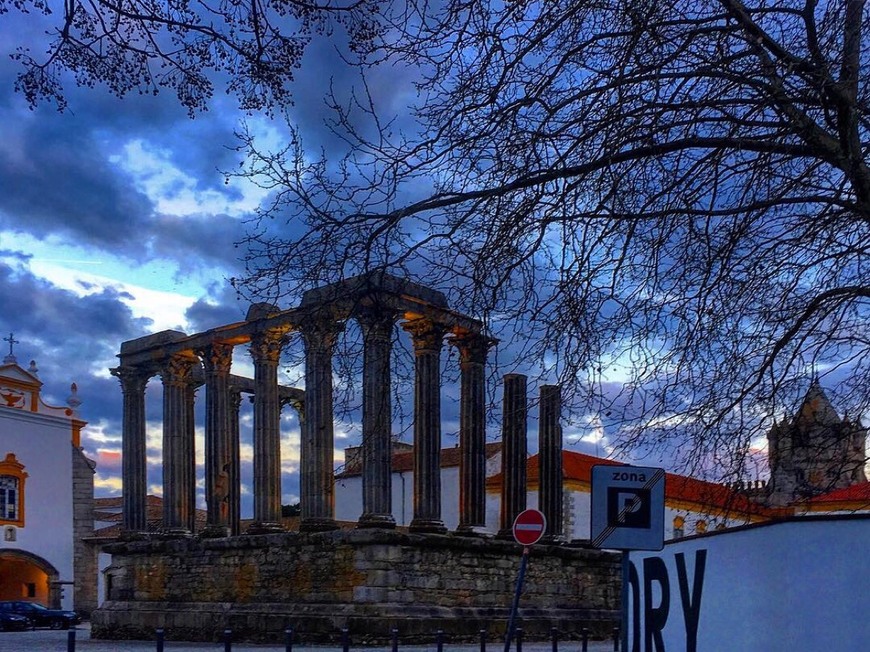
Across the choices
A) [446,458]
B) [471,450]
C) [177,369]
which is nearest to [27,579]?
[446,458]

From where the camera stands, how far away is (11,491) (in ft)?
142

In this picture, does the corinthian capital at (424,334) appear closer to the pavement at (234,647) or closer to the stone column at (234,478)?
the pavement at (234,647)

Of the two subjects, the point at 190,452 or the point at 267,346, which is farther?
the point at 190,452

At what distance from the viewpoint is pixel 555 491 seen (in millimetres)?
29250

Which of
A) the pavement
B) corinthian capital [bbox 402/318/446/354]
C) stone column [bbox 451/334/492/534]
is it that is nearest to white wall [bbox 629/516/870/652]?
the pavement

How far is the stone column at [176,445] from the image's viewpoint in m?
30.6

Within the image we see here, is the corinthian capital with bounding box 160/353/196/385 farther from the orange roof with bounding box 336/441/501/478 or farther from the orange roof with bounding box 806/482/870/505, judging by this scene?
the orange roof with bounding box 806/482/870/505

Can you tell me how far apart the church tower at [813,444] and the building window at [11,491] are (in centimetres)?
3796

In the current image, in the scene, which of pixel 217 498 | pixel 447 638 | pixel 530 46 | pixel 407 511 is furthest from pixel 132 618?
pixel 530 46

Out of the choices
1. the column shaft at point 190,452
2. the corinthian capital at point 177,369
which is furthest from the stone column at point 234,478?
the corinthian capital at point 177,369

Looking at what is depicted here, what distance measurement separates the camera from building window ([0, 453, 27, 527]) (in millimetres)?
43125

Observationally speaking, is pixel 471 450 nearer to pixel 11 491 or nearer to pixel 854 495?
pixel 854 495

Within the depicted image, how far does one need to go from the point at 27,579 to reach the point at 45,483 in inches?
159

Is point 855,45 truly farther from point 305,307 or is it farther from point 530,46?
point 305,307
